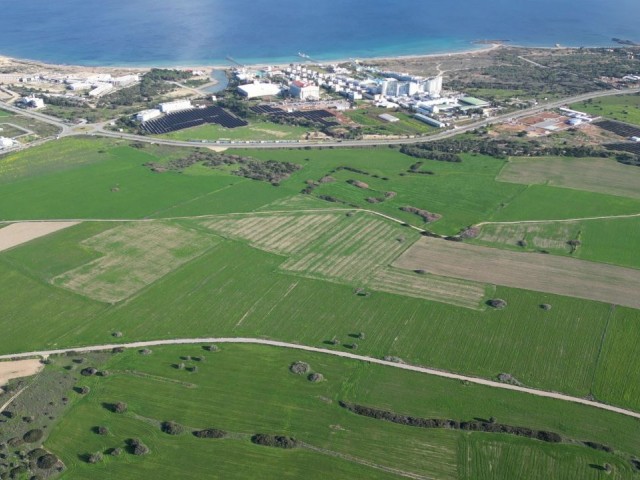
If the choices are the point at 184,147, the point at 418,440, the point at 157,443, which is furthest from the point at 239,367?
the point at 184,147

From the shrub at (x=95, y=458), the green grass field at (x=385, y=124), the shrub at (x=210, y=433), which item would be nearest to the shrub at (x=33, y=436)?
the shrub at (x=95, y=458)

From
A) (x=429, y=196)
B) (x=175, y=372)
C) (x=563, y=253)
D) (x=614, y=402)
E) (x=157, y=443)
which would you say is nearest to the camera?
(x=157, y=443)

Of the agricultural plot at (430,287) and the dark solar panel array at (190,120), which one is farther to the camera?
the dark solar panel array at (190,120)

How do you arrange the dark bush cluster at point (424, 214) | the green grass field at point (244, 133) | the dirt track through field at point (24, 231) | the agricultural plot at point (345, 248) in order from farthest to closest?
1. the green grass field at point (244, 133)
2. the dark bush cluster at point (424, 214)
3. the dirt track through field at point (24, 231)
4. the agricultural plot at point (345, 248)

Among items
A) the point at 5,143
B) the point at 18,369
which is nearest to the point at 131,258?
the point at 18,369

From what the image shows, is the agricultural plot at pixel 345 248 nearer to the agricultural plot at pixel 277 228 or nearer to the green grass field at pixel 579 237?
the agricultural plot at pixel 277 228

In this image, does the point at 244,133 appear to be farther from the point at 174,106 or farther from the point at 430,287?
the point at 430,287

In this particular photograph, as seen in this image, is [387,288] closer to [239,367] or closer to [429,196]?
[239,367]
